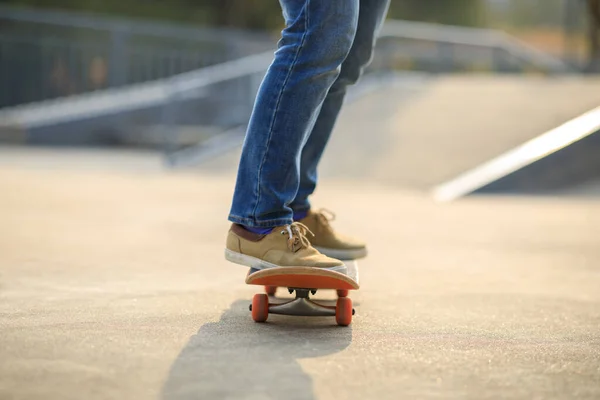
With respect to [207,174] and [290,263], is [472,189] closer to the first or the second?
[207,174]

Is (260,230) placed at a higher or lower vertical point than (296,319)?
higher

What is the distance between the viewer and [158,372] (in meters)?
1.88

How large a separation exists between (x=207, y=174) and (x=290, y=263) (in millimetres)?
6295

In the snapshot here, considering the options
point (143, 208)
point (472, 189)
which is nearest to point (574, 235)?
point (472, 189)

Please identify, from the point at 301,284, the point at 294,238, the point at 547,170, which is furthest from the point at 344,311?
the point at 547,170

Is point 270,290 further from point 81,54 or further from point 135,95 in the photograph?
point 81,54

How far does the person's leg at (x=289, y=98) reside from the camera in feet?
7.85

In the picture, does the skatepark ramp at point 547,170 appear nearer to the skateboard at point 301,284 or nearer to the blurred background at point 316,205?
the blurred background at point 316,205

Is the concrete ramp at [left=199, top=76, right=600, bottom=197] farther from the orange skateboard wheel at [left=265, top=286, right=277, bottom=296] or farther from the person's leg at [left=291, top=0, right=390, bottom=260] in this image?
the orange skateboard wheel at [left=265, top=286, right=277, bottom=296]

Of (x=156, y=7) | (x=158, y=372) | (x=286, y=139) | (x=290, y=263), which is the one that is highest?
(x=156, y=7)

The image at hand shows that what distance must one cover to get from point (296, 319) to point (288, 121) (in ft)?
1.85

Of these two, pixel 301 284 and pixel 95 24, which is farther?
pixel 95 24

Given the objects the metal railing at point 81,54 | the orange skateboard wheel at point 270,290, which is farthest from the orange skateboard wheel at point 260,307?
the metal railing at point 81,54

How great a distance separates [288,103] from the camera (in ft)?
7.89
